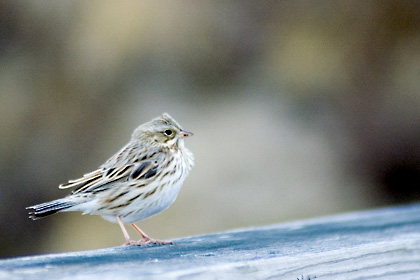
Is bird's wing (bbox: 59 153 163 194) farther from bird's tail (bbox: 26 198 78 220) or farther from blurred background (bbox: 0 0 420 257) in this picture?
blurred background (bbox: 0 0 420 257)

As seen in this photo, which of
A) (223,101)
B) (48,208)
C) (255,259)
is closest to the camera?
(255,259)

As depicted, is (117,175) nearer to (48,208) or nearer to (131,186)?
(131,186)

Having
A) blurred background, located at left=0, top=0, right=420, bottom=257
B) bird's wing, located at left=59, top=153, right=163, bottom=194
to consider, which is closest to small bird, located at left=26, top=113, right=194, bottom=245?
bird's wing, located at left=59, top=153, right=163, bottom=194

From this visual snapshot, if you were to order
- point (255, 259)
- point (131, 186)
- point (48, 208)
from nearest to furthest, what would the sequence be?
point (255, 259)
point (48, 208)
point (131, 186)

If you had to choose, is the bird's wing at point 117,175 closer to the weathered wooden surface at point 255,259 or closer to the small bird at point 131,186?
the small bird at point 131,186

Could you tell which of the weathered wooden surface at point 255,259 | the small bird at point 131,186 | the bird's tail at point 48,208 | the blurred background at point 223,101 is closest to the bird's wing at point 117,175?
the small bird at point 131,186

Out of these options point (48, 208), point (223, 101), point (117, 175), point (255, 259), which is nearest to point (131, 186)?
point (117, 175)

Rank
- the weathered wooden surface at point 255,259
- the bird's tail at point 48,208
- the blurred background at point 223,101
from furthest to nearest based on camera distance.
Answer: the blurred background at point 223,101
the bird's tail at point 48,208
the weathered wooden surface at point 255,259
